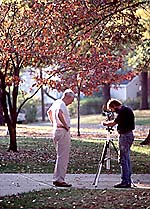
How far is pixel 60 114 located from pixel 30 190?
1.56 metres

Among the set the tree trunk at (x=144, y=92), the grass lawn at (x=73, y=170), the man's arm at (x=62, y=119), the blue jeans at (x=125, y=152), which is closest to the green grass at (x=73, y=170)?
the grass lawn at (x=73, y=170)

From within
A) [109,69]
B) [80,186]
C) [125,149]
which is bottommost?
[80,186]

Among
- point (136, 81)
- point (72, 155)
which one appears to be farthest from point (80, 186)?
point (136, 81)

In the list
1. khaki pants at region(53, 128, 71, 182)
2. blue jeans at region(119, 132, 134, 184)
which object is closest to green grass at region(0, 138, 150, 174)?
khaki pants at region(53, 128, 71, 182)

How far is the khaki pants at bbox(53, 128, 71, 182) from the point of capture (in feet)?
39.2

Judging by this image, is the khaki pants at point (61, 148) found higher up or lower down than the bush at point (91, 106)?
lower down

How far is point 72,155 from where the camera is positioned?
18.5 meters

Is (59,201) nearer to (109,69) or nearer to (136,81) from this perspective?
(109,69)

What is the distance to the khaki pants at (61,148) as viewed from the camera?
11938mm

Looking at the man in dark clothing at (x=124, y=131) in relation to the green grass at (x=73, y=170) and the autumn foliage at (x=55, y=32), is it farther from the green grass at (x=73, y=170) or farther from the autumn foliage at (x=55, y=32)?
the autumn foliage at (x=55, y=32)

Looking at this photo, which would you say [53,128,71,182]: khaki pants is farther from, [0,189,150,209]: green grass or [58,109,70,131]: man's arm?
[0,189,150,209]: green grass

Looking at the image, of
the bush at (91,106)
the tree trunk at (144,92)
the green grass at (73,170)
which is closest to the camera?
the green grass at (73,170)

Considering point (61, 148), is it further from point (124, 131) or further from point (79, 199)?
point (79, 199)

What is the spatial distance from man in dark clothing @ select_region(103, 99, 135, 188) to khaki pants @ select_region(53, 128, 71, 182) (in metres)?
1.02
